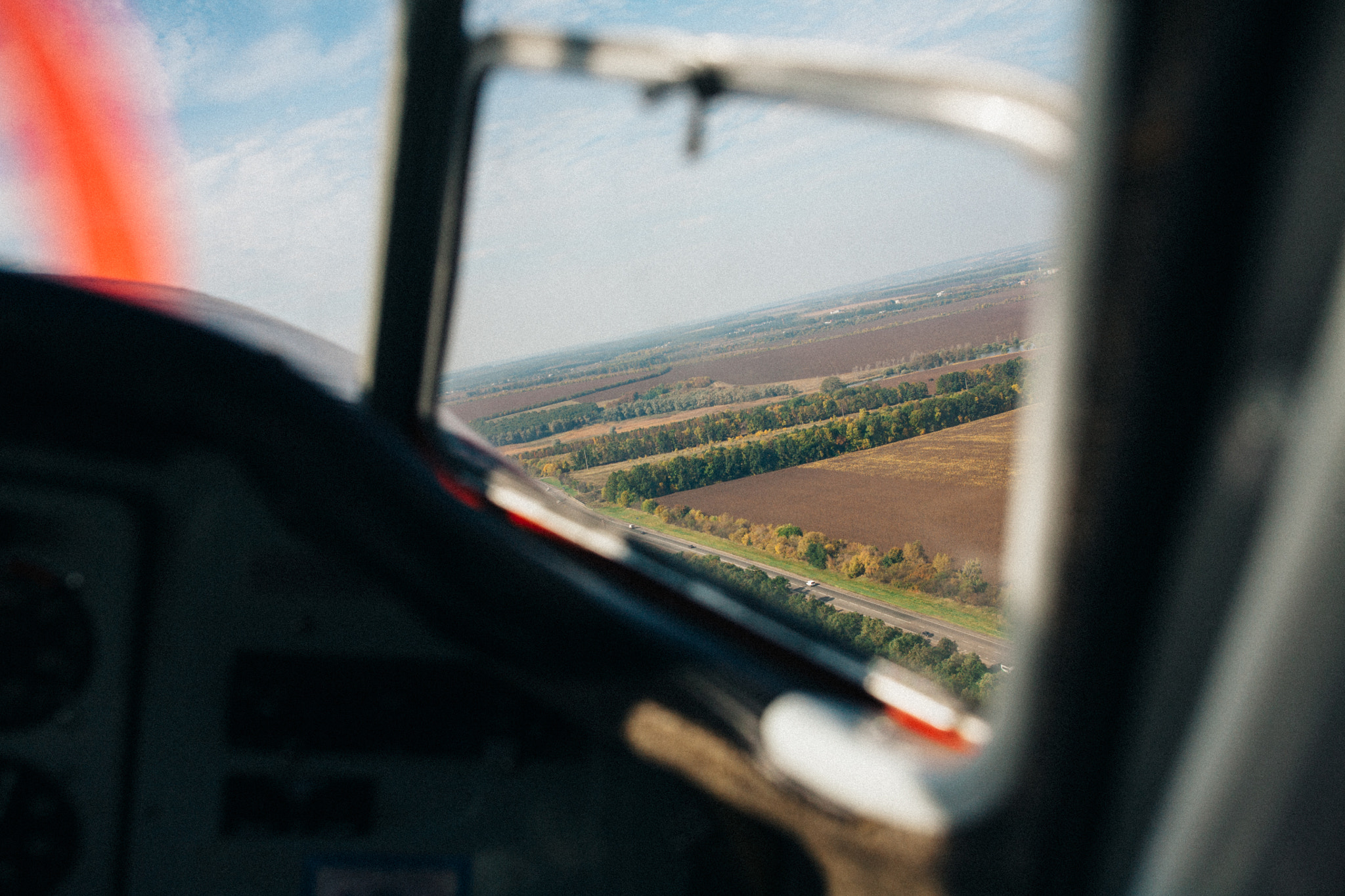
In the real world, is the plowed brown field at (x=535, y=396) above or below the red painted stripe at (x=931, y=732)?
above

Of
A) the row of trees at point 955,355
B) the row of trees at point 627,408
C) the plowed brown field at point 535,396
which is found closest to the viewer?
the row of trees at point 955,355

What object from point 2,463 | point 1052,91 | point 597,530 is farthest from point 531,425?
point 1052,91

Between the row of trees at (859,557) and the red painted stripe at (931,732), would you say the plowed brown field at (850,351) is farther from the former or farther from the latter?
the red painted stripe at (931,732)

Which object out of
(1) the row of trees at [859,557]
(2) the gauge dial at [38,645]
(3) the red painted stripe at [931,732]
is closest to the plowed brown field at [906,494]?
(1) the row of trees at [859,557]

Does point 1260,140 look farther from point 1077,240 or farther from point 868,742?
point 868,742

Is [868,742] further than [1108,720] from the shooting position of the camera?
Yes

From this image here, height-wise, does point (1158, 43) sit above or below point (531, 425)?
above
